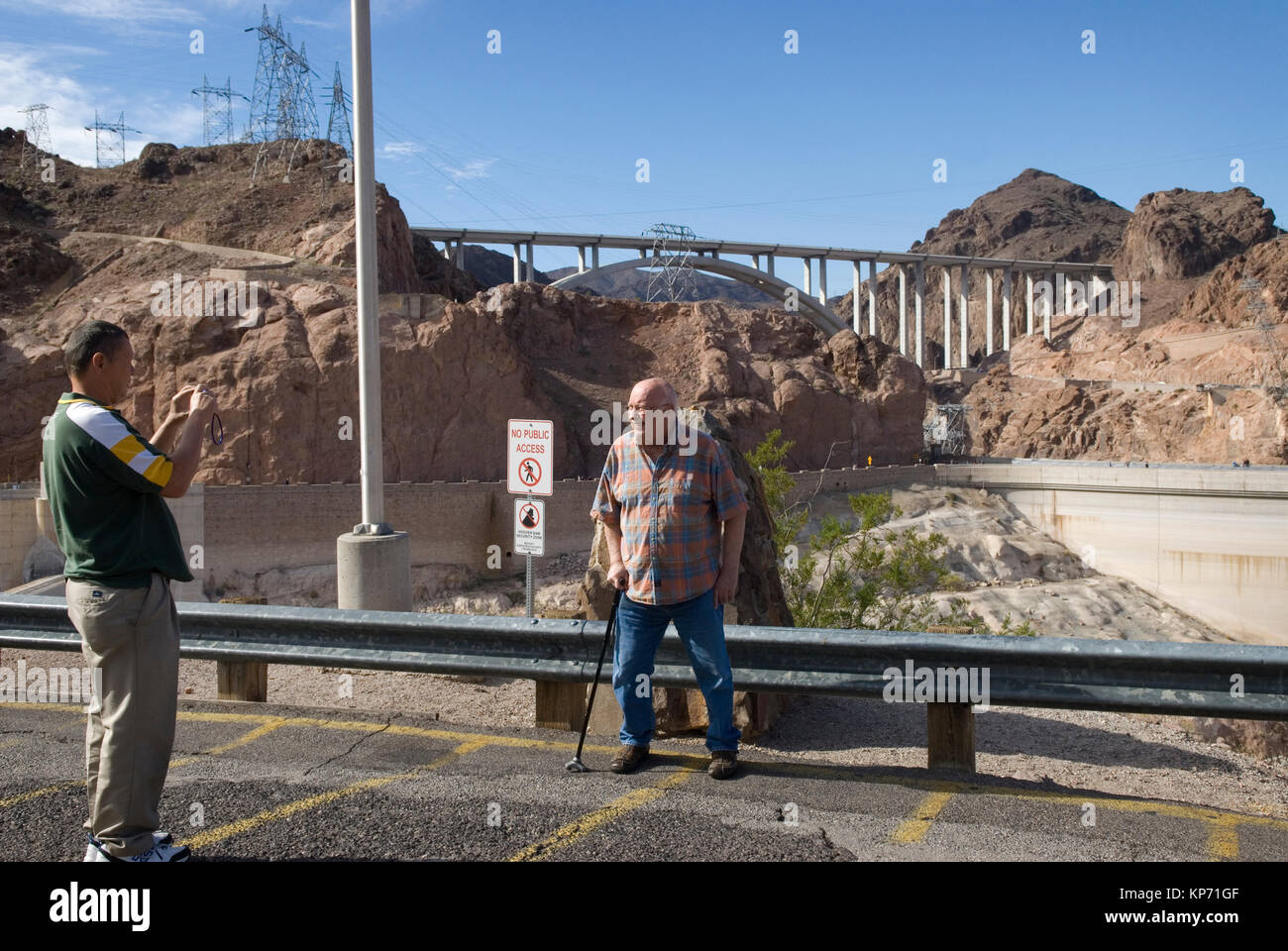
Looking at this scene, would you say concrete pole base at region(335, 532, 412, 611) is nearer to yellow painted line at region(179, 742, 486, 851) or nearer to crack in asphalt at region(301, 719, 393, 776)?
crack in asphalt at region(301, 719, 393, 776)

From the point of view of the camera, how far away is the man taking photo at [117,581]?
12.1 ft

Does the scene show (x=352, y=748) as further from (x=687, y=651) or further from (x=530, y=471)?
(x=530, y=471)

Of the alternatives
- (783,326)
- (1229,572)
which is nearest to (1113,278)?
(783,326)

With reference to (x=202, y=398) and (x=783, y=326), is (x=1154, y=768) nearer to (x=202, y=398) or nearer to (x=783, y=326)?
(x=202, y=398)

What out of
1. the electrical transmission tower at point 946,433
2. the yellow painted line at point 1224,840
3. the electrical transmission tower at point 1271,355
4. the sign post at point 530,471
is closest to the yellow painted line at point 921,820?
the yellow painted line at point 1224,840

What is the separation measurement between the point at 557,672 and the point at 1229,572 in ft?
144

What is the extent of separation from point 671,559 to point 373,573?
632 centimetres

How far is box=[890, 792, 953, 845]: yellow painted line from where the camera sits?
4277 mm

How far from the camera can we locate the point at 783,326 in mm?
61156

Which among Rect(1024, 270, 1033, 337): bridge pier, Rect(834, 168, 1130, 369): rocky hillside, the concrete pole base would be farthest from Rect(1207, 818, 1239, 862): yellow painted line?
Rect(834, 168, 1130, 369): rocky hillside

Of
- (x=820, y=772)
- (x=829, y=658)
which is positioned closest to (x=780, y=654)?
(x=829, y=658)

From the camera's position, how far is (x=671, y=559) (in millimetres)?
5090

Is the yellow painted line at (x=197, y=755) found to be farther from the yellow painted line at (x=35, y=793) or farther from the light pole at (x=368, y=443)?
the light pole at (x=368, y=443)
